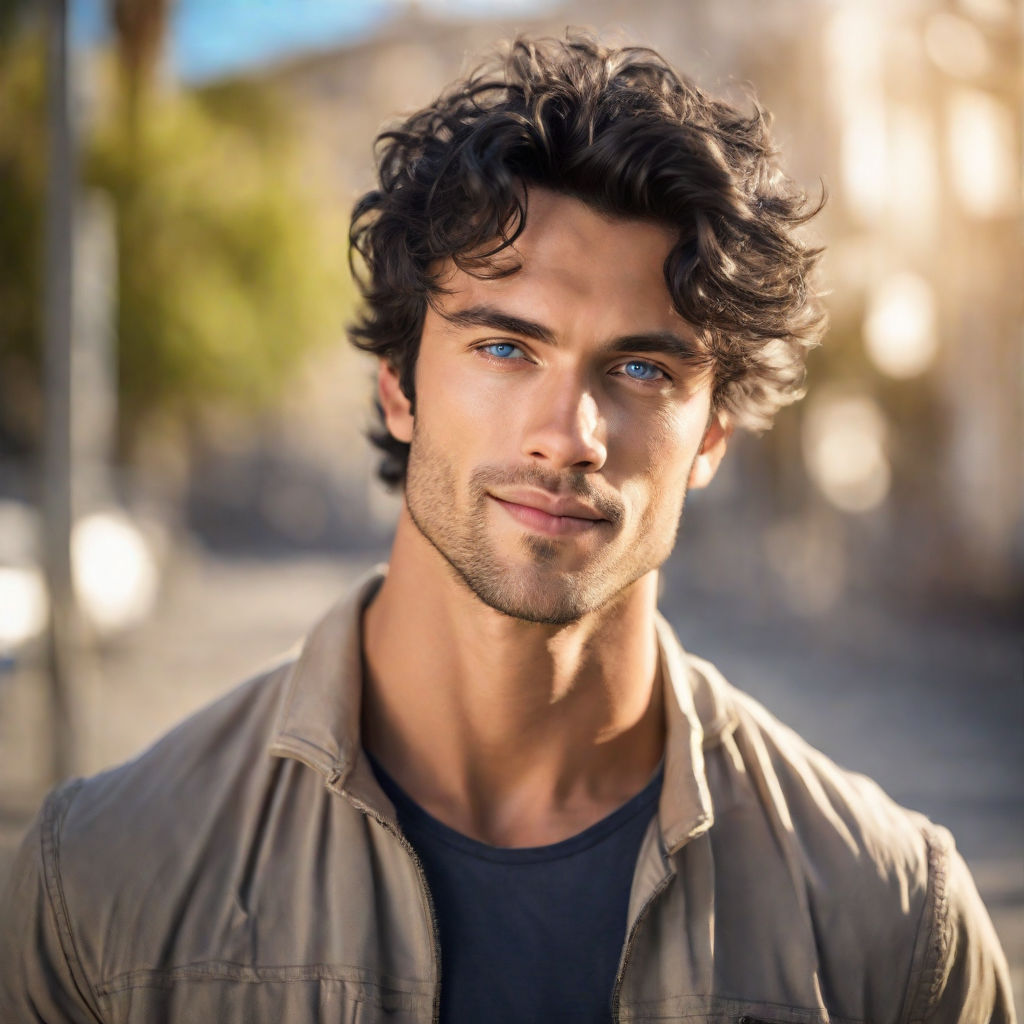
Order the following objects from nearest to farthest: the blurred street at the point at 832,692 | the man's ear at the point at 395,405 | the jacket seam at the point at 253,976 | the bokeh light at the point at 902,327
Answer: the jacket seam at the point at 253,976 → the man's ear at the point at 395,405 → the blurred street at the point at 832,692 → the bokeh light at the point at 902,327

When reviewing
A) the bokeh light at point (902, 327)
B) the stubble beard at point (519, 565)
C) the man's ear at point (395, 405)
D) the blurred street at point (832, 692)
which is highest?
the bokeh light at point (902, 327)

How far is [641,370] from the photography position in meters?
2.24

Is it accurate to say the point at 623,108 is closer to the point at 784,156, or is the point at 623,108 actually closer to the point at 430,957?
the point at 784,156

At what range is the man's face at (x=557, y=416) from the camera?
83.9 inches

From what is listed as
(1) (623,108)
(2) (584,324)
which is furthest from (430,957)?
(1) (623,108)

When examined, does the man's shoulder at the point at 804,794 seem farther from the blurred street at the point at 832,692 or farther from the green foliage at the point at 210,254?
the green foliage at the point at 210,254

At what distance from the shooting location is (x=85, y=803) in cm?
213

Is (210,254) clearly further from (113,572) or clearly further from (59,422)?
(59,422)

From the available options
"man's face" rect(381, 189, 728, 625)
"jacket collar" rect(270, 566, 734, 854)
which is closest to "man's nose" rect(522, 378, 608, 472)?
"man's face" rect(381, 189, 728, 625)

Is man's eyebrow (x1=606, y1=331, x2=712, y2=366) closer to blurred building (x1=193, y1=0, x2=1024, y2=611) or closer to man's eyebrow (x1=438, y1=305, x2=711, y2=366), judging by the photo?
man's eyebrow (x1=438, y1=305, x2=711, y2=366)

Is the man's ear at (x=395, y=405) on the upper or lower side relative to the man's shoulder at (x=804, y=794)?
upper

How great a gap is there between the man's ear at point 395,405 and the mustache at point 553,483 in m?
0.33

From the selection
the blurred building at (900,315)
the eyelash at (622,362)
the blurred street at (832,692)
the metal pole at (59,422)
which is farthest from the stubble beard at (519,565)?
the blurred building at (900,315)

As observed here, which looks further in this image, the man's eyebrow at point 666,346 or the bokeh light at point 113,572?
the bokeh light at point 113,572
